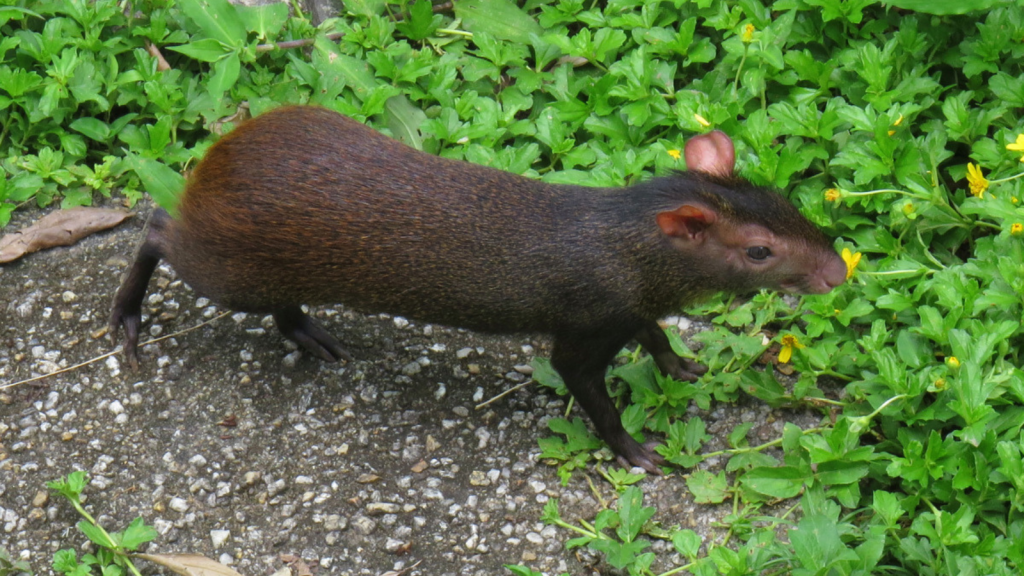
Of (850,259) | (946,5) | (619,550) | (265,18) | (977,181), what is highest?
(946,5)

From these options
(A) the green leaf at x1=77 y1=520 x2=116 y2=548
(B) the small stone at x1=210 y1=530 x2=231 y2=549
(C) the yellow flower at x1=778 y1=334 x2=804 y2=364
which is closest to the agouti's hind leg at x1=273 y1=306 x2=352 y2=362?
(B) the small stone at x1=210 y1=530 x2=231 y2=549

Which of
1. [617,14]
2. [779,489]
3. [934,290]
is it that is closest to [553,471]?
[779,489]

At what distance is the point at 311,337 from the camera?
16.6 feet

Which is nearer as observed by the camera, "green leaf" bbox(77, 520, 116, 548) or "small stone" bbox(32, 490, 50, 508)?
"green leaf" bbox(77, 520, 116, 548)

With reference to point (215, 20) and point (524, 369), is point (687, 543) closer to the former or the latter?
point (524, 369)

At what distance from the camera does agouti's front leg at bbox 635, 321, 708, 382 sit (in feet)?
15.7

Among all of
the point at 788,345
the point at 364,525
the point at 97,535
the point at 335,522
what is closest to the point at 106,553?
the point at 97,535

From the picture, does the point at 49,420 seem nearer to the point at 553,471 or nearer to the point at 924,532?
the point at 553,471

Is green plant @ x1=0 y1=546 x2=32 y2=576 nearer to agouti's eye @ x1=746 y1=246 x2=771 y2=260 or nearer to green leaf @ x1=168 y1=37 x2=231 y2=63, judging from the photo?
green leaf @ x1=168 y1=37 x2=231 y2=63

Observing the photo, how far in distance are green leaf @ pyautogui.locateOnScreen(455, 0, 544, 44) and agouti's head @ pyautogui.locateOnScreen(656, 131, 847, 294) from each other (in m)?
2.26

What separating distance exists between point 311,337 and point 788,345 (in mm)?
2049

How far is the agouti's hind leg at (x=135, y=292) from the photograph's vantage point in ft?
16.3

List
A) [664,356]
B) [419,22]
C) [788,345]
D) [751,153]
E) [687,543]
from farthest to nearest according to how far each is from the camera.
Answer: [419,22] < [751,153] < [664,356] < [788,345] < [687,543]

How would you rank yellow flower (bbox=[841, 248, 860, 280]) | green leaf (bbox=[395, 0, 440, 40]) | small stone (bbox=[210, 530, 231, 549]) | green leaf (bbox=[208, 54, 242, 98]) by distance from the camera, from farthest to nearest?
green leaf (bbox=[395, 0, 440, 40]), green leaf (bbox=[208, 54, 242, 98]), yellow flower (bbox=[841, 248, 860, 280]), small stone (bbox=[210, 530, 231, 549])
